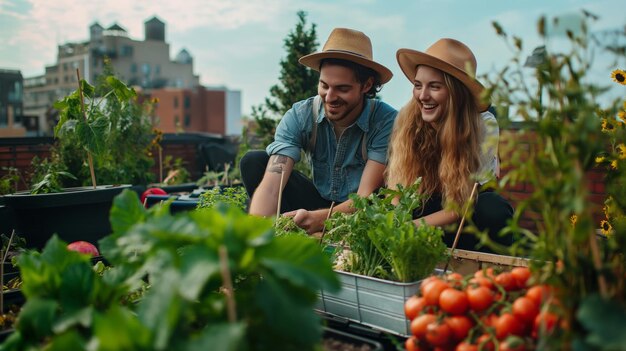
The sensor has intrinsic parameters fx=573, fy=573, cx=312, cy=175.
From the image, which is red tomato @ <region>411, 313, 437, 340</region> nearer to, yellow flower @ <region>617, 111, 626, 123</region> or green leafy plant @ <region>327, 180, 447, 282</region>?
green leafy plant @ <region>327, 180, 447, 282</region>

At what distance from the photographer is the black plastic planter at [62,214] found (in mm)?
3250

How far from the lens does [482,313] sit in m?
1.24

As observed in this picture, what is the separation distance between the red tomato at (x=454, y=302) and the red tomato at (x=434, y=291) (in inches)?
1.3

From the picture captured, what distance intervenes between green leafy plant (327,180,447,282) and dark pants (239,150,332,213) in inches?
63.3

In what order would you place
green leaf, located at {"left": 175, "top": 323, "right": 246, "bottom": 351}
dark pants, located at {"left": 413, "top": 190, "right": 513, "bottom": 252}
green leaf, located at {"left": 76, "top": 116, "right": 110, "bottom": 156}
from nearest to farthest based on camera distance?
green leaf, located at {"left": 175, "top": 323, "right": 246, "bottom": 351}
dark pants, located at {"left": 413, "top": 190, "right": 513, "bottom": 252}
green leaf, located at {"left": 76, "top": 116, "right": 110, "bottom": 156}

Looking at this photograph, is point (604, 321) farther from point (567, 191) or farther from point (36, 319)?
point (36, 319)

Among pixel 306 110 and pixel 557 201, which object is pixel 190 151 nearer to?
pixel 306 110

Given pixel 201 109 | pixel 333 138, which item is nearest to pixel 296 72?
pixel 333 138

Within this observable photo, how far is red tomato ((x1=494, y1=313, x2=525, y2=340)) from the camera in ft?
3.72

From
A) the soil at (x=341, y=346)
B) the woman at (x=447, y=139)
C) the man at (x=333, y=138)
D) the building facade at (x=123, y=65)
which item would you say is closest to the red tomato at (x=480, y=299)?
the soil at (x=341, y=346)

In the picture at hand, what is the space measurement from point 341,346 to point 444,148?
4.88ft

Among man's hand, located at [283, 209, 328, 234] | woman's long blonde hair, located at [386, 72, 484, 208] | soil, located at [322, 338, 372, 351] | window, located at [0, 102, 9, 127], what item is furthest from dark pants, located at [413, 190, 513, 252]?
window, located at [0, 102, 9, 127]

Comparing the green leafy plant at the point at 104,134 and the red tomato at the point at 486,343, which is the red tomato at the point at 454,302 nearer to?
the red tomato at the point at 486,343

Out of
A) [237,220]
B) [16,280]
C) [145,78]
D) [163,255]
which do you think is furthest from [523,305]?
[145,78]
